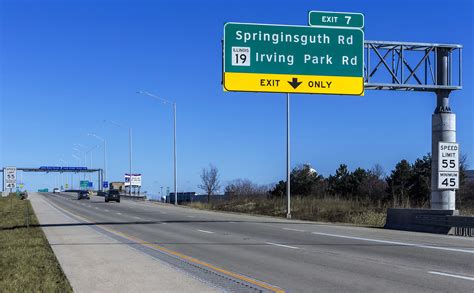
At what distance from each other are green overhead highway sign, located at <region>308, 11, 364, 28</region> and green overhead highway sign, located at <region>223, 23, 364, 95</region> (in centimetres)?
34

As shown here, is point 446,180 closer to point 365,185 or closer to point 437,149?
point 437,149

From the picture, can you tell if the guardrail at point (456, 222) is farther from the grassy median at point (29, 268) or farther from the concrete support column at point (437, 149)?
the grassy median at point (29, 268)

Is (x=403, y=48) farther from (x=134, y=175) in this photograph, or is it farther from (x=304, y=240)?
(x=134, y=175)

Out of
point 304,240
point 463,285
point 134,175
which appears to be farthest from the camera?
point 134,175

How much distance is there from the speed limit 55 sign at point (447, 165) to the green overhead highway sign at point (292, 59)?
4140 mm

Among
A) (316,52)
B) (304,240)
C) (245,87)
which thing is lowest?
(304,240)

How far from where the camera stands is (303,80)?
77.9 feet

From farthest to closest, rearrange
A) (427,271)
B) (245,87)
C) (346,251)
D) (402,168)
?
(402,168) → (245,87) → (346,251) → (427,271)

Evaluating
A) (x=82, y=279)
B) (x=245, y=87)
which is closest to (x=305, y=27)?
(x=245, y=87)

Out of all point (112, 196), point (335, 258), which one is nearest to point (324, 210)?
point (335, 258)

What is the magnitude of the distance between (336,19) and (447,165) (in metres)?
7.57

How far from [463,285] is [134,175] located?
90.7 metres

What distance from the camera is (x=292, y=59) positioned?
23734mm

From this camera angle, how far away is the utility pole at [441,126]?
24.2 m
